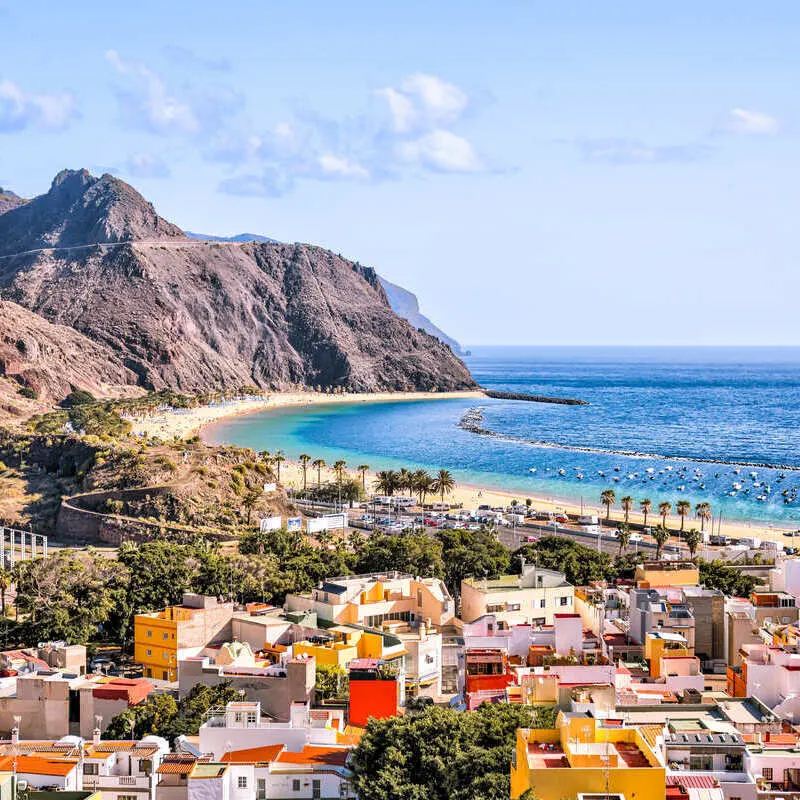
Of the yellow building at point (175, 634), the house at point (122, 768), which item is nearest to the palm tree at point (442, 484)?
the yellow building at point (175, 634)

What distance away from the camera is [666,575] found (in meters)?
44.5

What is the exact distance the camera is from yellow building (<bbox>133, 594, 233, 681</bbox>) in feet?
121

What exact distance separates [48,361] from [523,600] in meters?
144

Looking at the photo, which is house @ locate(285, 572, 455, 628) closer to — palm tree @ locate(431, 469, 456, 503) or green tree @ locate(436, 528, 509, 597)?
green tree @ locate(436, 528, 509, 597)

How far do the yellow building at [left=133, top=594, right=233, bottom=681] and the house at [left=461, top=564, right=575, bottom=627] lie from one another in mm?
8940

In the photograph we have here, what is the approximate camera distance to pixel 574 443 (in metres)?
147

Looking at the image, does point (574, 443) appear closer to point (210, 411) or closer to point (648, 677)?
point (210, 411)

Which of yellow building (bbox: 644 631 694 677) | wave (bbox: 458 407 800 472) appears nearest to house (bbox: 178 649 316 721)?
yellow building (bbox: 644 631 694 677)

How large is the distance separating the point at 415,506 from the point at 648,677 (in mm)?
54800

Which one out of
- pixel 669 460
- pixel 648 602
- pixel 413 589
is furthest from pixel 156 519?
pixel 669 460

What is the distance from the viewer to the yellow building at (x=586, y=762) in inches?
657

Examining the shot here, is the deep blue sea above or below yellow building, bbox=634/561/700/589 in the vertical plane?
below

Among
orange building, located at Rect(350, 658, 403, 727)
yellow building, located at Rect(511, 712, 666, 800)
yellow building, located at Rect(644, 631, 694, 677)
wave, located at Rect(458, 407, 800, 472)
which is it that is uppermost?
yellow building, located at Rect(511, 712, 666, 800)

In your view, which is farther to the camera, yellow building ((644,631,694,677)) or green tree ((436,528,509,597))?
green tree ((436,528,509,597))
